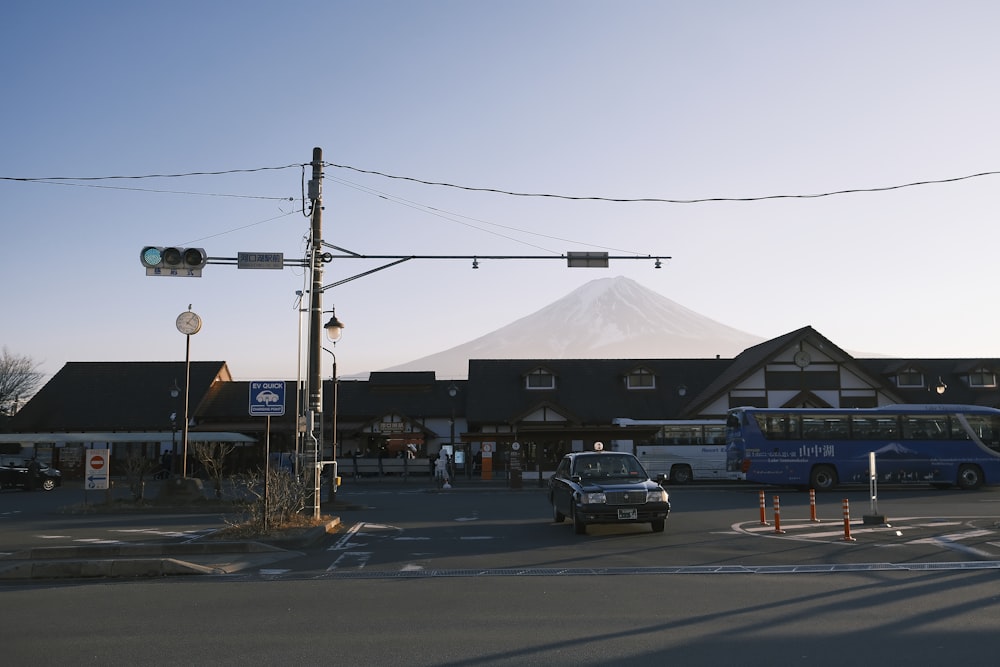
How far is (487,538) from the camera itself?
56.1ft

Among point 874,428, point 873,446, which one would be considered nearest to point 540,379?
point 874,428

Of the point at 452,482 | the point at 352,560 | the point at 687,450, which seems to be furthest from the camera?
the point at 687,450

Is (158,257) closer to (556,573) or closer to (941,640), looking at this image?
(556,573)

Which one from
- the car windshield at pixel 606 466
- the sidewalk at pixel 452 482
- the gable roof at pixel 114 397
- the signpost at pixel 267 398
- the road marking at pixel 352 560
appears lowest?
the sidewalk at pixel 452 482

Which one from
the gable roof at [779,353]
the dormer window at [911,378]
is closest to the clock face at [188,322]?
the gable roof at [779,353]

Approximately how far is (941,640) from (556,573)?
18.0 feet

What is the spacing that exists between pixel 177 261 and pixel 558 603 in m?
12.9

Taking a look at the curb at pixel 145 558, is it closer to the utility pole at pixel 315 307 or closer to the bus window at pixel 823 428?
the utility pole at pixel 315 307

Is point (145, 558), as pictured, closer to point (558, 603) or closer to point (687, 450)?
point (558, 603)

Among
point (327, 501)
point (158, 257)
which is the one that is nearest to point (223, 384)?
point (327, 501)

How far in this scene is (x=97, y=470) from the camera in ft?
80.3

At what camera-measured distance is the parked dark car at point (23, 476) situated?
132 ft

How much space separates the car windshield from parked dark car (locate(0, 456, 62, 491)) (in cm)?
3173

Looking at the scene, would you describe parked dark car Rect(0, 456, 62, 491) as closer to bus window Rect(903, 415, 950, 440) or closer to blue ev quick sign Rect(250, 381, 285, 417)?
blue ev quick sign Rect(250, 381, 285, 417)
